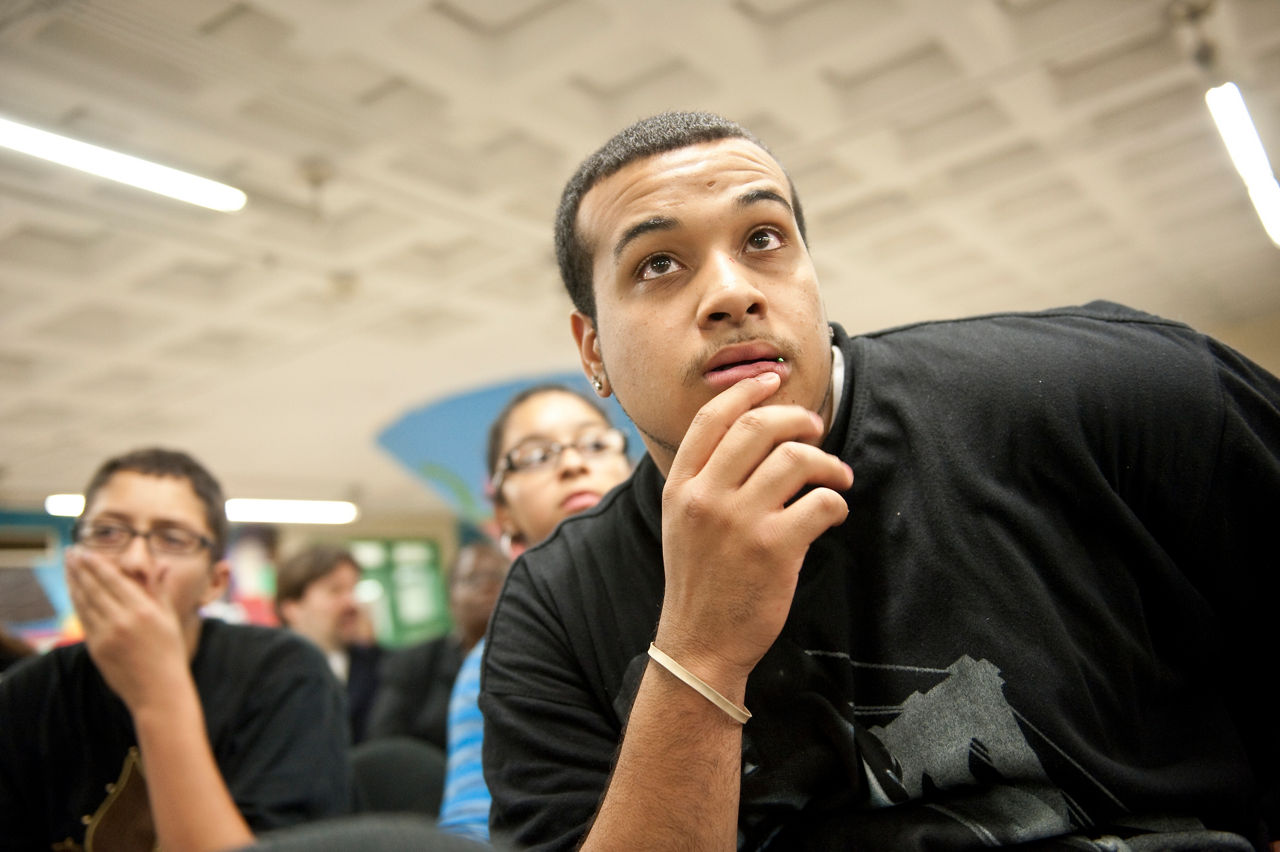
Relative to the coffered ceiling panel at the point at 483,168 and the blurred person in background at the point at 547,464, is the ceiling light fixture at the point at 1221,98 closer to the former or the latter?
the coffered ceiling panel at the point at 483,168

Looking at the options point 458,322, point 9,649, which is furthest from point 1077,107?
point 9,649

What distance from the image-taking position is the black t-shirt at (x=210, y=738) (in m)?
1.87

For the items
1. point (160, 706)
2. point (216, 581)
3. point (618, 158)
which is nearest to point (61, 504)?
point (216, 581)

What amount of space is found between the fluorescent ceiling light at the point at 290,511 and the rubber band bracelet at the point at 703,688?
493 inches

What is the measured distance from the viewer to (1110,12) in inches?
183

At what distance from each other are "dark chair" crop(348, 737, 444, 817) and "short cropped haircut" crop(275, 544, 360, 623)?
2093 mm

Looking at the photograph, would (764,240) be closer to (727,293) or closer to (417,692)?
(727,293)

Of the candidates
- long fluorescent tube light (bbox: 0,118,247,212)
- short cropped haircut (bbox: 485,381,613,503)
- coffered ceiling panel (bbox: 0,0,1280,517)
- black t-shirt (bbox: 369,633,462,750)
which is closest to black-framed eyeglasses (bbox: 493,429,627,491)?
short cropped haircut (bbox: 485,381,613,503)

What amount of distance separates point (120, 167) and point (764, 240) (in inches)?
164

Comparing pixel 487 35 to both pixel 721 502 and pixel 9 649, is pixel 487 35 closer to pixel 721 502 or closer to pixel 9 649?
pixel 9 649

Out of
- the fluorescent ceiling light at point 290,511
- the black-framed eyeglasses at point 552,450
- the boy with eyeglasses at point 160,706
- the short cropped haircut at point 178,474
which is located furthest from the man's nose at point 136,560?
the fluorescent ceiling light at point 290,511

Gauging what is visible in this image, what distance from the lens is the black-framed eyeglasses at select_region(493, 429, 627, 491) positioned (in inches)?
89.4

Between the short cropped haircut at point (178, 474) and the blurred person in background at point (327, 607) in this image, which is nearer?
the short cropped haircut at point (178, 474)

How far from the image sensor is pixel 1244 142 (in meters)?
5.20
